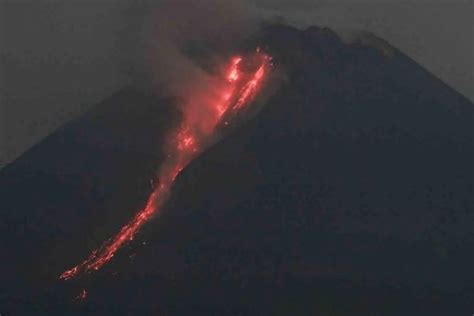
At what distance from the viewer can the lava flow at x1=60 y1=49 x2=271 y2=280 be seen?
1348 inches

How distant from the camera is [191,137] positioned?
130 feet

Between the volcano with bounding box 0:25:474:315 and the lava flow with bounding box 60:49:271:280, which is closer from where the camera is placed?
the volcano with bounding box 0:25:474:315

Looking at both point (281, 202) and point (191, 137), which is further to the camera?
point (191, 137)

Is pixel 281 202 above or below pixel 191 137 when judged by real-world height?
above

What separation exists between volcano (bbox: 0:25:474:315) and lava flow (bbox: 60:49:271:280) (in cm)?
47

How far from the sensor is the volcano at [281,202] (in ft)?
103

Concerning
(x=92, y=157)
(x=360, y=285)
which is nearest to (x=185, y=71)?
(x=92, y=157)

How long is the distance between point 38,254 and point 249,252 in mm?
7417

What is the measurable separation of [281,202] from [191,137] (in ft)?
18.6

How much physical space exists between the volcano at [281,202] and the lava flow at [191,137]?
465 millimetres

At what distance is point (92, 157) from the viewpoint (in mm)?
40250

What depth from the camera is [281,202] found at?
35.6 meters

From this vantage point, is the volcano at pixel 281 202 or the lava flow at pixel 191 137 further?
the lava flow at pixel 191 137

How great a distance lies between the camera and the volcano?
31438 mm
